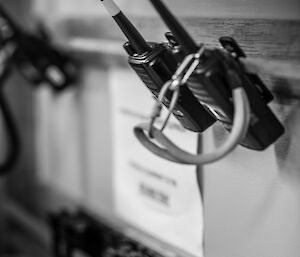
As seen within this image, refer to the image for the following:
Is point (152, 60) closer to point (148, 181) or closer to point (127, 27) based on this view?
point (127, 27)

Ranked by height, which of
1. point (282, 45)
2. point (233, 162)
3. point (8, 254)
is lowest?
point (8, 254)

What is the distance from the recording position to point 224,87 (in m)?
0.45

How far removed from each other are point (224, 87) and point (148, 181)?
0.34 m

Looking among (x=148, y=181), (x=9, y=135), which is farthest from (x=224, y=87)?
(x=9, y=135)

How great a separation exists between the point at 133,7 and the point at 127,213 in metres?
0.34

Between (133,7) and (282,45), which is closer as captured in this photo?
(282,45)

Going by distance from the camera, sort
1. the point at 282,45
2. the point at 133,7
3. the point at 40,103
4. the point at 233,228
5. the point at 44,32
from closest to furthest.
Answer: the point at 282,45, the point at 233,228, the point at 133,7, the point at 44,32, the point at 40,103

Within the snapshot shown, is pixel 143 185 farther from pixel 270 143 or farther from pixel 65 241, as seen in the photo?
pixel 270 143

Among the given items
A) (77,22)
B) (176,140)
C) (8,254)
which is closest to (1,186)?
(8,254)

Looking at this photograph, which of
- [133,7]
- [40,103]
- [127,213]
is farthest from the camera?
[40,103]

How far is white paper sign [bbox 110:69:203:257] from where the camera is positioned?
0.67m

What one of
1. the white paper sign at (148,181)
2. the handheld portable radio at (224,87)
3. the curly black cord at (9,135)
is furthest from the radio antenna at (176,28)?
the curly black cord at (9,135)

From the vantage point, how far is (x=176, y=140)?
669 mm

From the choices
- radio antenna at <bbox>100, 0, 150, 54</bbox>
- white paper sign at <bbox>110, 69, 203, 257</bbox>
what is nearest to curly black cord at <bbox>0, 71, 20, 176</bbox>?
white paper sign at <bbox>110, 69, 203, 257</bbox>
